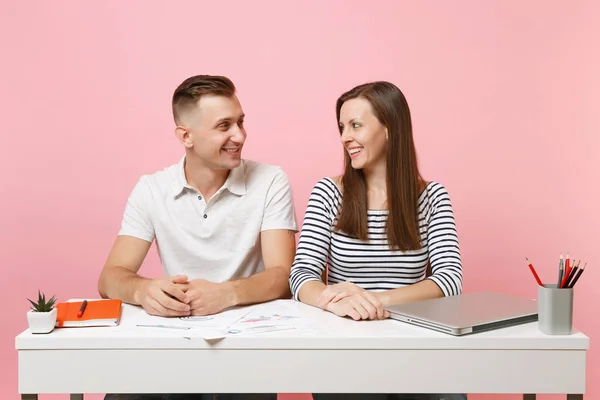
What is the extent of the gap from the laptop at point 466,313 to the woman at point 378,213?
0.30m

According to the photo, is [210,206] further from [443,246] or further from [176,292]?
[443,246]

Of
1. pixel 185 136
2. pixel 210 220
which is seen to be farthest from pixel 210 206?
pixel 185 136

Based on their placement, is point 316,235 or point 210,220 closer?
point 316,235

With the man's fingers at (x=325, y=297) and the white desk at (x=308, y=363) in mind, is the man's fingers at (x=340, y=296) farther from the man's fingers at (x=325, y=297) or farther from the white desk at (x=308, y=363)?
the white desk at (x=308, y=363)

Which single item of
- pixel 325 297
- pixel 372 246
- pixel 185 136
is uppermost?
pixel 185 136

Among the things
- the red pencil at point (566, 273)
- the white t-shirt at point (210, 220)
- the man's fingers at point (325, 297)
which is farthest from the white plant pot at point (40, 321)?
the red pencil at point (566, 273)

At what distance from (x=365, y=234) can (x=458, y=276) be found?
32 centimetres

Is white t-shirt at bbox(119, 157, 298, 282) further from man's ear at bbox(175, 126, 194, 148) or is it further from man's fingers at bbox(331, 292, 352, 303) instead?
man's fingers at bbox(331, 292, 352, 303)

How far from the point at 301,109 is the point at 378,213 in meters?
1.27

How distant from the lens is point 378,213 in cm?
238

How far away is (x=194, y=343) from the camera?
1.72 metres

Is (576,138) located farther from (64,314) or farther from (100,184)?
(64,314)

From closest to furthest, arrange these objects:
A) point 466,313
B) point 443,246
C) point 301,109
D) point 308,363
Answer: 1. point 308,363
2. point 466,313
3. point 443,246
4. point 301,109

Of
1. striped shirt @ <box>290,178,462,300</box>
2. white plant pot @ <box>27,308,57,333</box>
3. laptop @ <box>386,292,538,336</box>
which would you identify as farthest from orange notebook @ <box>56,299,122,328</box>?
laptop @ <box>386,292,538,336</box>
